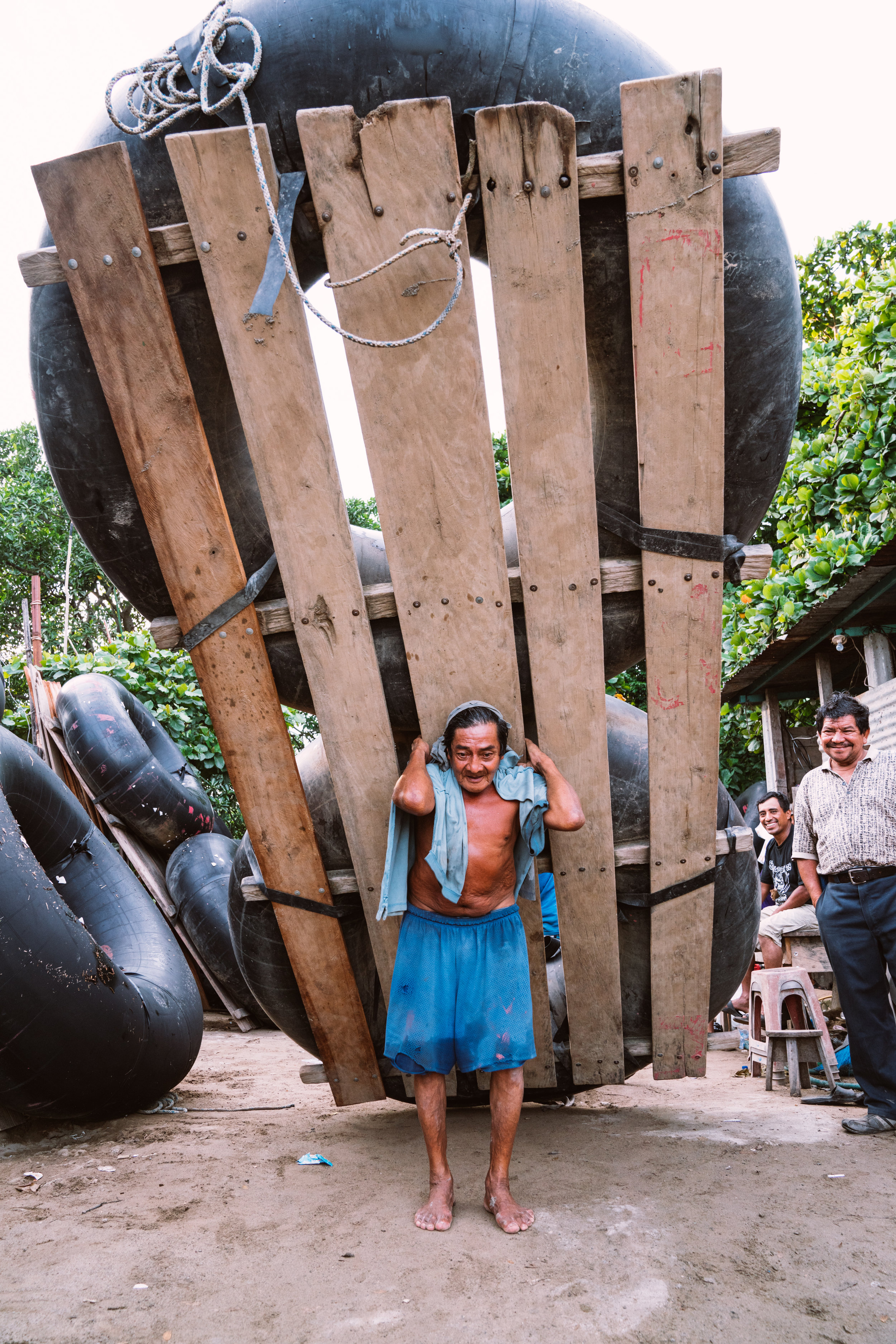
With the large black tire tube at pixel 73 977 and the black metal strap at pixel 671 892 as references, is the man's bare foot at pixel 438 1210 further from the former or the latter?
the large black tire tube at pixel 73 977

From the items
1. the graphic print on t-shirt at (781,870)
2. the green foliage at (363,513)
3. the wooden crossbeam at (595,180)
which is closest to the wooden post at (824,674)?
the graphic print on t-shirt at (781,870)

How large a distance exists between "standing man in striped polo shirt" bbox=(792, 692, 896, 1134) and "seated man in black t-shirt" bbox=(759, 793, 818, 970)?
0.96 metres

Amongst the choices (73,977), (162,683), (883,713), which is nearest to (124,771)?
(162,683)

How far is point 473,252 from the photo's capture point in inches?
106

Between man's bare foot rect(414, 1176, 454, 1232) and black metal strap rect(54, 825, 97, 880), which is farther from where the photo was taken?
black metal strap rect(54, 825, 97, 880)

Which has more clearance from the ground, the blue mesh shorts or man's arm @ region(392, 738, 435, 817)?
man's arm @ region(392, 738, 435, 817)

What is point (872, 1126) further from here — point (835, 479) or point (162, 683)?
point (162, 683)

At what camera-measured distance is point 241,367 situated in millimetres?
2543

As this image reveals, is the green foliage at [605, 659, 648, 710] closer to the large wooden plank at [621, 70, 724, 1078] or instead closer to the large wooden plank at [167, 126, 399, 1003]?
the large wooden plank at [621, 70, 724, 1078]

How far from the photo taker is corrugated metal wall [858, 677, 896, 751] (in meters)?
6.59

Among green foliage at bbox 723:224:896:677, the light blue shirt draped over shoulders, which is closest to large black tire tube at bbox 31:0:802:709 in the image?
the light blue shirt draped over shoulders

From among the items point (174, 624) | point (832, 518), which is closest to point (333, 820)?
point (174, 624)

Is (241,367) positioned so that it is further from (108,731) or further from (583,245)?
(108,731)

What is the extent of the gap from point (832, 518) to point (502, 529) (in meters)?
6.33
